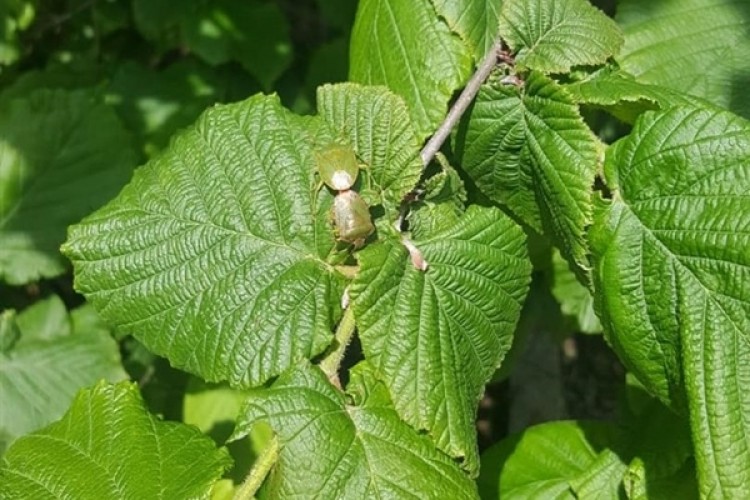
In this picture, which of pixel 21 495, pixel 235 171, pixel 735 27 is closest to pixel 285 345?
pixel 235 171

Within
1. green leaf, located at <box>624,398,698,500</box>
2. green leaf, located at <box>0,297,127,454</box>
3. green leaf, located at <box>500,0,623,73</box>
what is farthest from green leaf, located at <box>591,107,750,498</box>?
A: green leaf, located at <box>0,297,127,454</box>

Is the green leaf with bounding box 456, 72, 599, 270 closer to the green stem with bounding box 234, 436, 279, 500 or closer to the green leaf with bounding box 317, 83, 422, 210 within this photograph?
the green leaf with bounding box 317, 83, 422, 210

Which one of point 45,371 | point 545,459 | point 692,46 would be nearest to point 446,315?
point 545,459

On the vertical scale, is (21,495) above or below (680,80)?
below

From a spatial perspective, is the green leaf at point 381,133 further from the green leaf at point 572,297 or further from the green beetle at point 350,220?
the green leaf at point 572,297

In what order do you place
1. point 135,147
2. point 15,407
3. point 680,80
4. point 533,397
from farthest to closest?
1. point 533,397
2. point 135,147
3. point 15,407
4. point 680,80

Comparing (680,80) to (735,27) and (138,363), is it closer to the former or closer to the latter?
(735,27)
